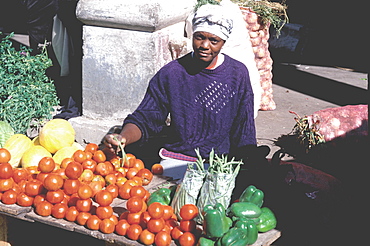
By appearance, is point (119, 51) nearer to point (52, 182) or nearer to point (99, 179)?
point (99, 179)

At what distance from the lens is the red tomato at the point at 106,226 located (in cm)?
290

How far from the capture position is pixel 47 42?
6.48 meters

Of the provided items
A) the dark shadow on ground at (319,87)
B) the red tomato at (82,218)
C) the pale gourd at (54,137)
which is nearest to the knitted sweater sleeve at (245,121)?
the red tomato at (82,218)

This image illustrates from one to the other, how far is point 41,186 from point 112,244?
1.92ft

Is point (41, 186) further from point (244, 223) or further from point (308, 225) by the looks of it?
point (308, 225)

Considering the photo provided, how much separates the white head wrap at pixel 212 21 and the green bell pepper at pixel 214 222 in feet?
4.50

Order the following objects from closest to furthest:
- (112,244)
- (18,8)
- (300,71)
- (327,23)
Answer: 1. (112,244)
2. (300,71)
3. (327,23)
4. (18,8)

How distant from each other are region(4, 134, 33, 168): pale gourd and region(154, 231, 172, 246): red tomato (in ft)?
6.60

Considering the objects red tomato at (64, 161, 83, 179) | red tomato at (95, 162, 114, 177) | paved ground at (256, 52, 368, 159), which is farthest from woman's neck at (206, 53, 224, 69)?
paved ground at (256, 52, 368, 159)

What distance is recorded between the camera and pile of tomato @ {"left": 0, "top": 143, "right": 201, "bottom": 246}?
2.83 metres

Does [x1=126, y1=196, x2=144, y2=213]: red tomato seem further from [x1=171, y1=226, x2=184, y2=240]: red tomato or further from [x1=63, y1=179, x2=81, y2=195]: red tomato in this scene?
[x1=63, y1=179, x2=81, y2=195]: red tomato

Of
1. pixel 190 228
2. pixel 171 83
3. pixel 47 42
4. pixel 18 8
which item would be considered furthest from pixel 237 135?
pixel 18 8

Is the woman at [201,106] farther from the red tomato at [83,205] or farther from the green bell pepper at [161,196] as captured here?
the red tomato at [83,205]

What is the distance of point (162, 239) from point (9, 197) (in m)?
1.08
